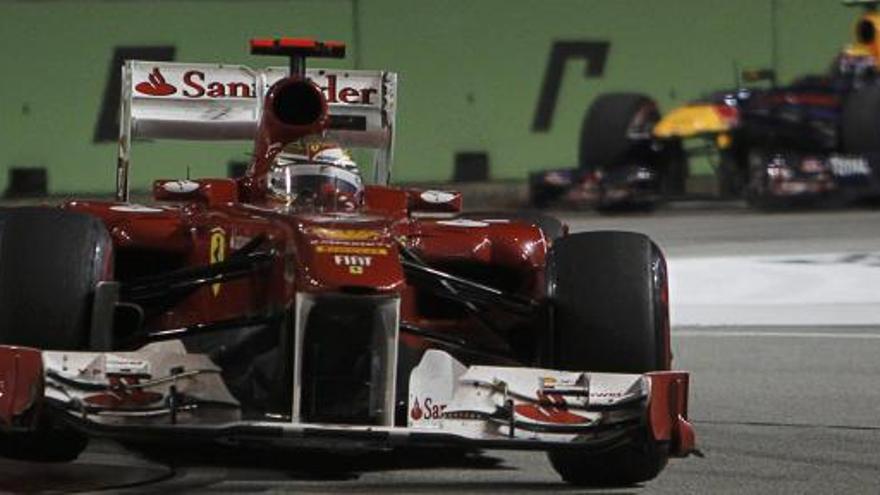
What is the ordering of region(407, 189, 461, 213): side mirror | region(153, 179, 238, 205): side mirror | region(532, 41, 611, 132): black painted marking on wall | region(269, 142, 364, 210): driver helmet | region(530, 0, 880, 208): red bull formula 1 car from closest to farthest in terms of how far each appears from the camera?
region(269, 142, 364, 210): driver helmet
region(153, 179, 238, 205): side mirror
region(407, 189, 461, 213): side mirror
region(530, 0, 880, 208): red bull formula 1 car
region(532, 41, 611, 132): black painted marking on wall

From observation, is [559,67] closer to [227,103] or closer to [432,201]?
[227,103]

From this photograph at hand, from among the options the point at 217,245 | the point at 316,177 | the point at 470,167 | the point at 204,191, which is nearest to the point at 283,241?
the point at 217,245

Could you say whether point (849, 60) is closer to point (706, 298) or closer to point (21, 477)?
point (706, 298)

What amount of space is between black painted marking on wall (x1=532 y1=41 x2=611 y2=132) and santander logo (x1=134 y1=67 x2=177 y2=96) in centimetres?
1303

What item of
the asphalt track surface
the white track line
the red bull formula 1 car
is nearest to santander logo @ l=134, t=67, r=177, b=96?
the asphalt track surface

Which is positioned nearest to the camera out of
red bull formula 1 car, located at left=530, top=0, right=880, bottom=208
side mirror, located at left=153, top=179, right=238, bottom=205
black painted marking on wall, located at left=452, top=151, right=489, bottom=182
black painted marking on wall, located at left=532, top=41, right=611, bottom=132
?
side mirror, located at left=153, top=179, right=238, bottom=205

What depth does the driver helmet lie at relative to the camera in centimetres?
891

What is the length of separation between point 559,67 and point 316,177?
14889mm

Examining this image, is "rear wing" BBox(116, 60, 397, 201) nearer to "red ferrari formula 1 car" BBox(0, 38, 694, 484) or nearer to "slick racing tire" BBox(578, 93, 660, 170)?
"red ferrari formula 1 car" BBox(0, 38, 694, 484)

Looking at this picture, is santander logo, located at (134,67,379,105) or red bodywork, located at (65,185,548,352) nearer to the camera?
red bodywork, located at (65,185,548,352)

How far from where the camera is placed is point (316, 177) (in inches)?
353

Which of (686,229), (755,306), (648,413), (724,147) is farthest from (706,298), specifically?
(724,147)

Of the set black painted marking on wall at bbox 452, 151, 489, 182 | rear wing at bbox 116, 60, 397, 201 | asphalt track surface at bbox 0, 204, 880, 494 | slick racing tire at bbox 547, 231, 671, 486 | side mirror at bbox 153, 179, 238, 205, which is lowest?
black painted marking on wall at bbox 452, 151, 489, 182

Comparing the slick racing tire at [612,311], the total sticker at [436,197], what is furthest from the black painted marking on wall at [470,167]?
the slick racing tire at [612,311]
